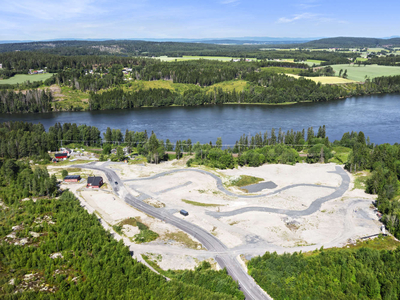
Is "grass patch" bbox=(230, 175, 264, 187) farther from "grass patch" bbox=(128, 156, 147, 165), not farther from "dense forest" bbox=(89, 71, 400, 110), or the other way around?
"dense forest" bbox=(89, 71, 400, 110)

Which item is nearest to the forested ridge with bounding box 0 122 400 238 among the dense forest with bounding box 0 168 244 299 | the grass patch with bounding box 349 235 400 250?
the grass patch with bounding box 349 235 400 250

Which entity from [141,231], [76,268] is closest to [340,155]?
[141,231]

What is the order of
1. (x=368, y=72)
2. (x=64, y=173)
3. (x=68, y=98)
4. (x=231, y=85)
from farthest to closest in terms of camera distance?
1. (x=368, y=72)
2. (x=231, y=85)
3. (x=68, y=98)
4. (x=64, y=173)

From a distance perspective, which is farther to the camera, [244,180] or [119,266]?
[244,180]

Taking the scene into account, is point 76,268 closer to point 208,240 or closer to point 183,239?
point 183,239

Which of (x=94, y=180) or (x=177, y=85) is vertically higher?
(x=177, y=85)

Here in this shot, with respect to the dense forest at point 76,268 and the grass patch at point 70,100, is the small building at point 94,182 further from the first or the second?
the grass patch at point 70,100

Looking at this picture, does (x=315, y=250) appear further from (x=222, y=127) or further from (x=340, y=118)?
(x=340, y=118)
